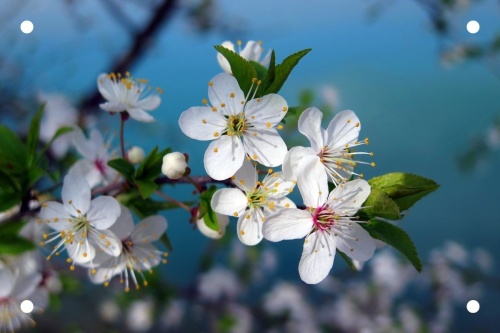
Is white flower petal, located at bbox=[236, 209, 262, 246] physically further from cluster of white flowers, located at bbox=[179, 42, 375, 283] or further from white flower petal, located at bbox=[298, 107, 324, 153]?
white flower petal, located at bbox=[298, 107, 324, 153]

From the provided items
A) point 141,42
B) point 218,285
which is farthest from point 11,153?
point 218,285

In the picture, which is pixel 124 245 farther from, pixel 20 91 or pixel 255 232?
pixel 20 91

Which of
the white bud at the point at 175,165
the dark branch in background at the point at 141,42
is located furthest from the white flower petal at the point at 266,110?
the dark branch in background at the point at 141,42

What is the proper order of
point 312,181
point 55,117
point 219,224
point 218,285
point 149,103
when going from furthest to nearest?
1. point 218,285
2. point 55,117
3. point 149,103
4. point 219,224
5. point 312,181

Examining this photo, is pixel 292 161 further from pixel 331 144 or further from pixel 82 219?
pixel 82 219

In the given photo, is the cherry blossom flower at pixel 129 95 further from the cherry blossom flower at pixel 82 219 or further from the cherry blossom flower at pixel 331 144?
the cherry blossom flower at pixel 331 144
